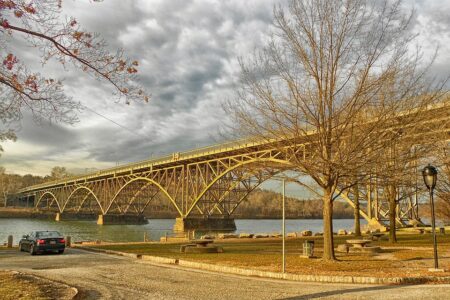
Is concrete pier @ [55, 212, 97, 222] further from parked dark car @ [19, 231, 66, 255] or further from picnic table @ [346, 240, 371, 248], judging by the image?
picnic table @ [346, 240, 371, 248]

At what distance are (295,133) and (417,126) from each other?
15.6ft

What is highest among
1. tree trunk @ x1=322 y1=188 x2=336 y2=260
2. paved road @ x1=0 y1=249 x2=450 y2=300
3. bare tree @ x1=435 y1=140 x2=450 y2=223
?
bare tree @ x1=435 y1=140 x2=450 y2=223

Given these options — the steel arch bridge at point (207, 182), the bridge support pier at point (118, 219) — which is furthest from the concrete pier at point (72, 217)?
the bridge support pier at point (118, 219)

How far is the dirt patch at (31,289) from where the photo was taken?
936cm

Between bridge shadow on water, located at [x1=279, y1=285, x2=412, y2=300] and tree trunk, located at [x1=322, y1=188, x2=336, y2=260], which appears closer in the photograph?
bridge shadow on water, located at [x1=279, y1=285, x2=412, y2=300]

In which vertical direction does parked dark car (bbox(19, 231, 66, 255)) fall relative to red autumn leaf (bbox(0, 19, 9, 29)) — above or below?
below

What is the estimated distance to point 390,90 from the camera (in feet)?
53.6

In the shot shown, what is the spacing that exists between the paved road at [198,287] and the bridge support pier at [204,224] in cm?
5159

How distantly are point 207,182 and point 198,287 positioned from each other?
51.5m

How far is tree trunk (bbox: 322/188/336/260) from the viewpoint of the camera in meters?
17.0

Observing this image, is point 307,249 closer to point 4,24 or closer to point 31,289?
point 31,289

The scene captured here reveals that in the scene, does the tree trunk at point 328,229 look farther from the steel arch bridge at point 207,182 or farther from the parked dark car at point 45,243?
the parked dark car at point 45,243

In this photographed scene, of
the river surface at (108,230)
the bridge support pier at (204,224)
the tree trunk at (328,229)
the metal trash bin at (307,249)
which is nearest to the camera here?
the tree trunk at (328,229)

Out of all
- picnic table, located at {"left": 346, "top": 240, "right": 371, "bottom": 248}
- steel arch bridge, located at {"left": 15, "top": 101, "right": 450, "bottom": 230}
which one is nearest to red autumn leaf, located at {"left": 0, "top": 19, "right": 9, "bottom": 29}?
steel arch bridge, located at {"left": 15, "top": 101, "right": 450, "bottom": 230}
